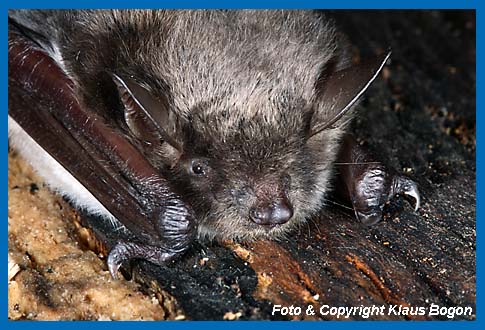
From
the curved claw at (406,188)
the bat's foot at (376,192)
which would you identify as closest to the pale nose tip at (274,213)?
the bat's foot at (376,192)

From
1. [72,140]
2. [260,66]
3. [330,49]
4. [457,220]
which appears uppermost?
[72,140]

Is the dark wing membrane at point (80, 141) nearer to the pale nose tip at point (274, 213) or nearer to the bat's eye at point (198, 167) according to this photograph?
the bat's eye at point (198, 167)

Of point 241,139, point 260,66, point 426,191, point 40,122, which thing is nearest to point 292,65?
point 260,66

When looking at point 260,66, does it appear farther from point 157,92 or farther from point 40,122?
point 40,122

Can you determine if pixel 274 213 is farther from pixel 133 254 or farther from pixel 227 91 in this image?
pixel 133 254

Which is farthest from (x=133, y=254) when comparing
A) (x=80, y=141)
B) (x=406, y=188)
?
(x=406, y=188)

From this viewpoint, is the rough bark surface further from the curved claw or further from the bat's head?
the bat's head
